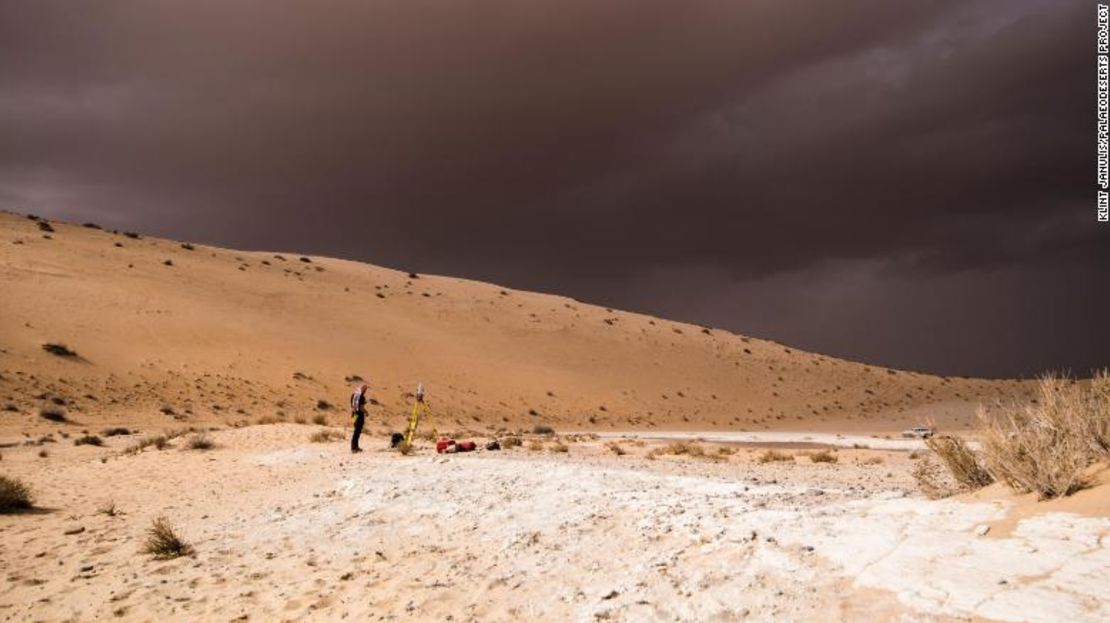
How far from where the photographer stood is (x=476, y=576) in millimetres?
7660

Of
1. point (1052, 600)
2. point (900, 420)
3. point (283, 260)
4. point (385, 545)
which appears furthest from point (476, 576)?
point (283, 260)

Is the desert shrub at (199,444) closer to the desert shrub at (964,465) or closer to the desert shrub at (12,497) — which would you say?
the desert shrub at (12,497)

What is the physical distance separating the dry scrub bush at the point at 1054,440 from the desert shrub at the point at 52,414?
3177cm

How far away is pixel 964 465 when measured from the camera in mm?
→ 7227

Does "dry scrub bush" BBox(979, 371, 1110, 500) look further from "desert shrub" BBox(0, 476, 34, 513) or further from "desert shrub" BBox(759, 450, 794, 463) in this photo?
"desert shrub" BBox(0, 476, 34, 513)

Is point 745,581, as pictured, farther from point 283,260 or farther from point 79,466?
point 283,260

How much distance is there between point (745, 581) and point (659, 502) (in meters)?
2.96

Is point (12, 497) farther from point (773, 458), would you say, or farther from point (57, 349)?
point (57, 349)

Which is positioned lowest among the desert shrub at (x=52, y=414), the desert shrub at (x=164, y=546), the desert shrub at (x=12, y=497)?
the desert shrub at (x=52, y=414)

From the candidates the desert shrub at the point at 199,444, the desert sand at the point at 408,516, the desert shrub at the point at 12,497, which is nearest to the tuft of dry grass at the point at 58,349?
the desert sand at the point at 408,516

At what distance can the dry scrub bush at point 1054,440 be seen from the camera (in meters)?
5.84

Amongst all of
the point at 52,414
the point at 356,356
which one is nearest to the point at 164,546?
the point at 52,414

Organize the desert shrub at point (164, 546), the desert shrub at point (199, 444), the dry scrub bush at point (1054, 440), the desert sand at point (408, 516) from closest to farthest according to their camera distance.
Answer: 1. the desert sand at point (408, 516)
2. the dry scrub bush at point (1054, 440)
3. the desert shrub at point (164, 546)
4. the desert shrub at point (199, 444)

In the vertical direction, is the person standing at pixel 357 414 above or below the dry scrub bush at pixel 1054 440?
below
